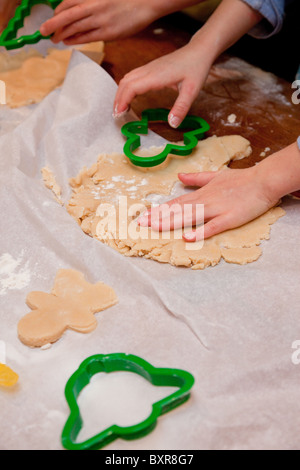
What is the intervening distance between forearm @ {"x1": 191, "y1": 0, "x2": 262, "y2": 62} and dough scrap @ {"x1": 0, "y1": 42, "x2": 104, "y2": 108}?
0.41 meters

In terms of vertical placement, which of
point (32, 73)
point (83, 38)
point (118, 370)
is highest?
point (83, 38)

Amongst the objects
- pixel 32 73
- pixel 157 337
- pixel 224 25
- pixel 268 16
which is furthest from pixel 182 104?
pixel 157 337

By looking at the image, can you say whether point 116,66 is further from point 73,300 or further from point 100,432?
point 100,432

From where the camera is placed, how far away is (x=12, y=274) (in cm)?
103

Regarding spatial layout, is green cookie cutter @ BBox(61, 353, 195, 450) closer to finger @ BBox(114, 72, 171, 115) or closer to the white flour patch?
the white flour patch

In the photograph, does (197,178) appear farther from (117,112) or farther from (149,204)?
(117,112)

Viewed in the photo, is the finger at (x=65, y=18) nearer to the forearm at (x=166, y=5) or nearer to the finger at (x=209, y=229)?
the forearm at (x=166, y=5)

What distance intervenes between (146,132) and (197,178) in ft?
0.84

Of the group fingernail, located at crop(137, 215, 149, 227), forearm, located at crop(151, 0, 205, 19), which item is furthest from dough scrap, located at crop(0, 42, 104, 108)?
fingernail, located at crop(137, 215, 149, 227)

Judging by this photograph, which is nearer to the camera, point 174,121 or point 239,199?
point 239,199

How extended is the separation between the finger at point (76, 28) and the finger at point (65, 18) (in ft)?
0.04

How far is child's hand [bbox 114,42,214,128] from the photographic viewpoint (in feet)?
4.26

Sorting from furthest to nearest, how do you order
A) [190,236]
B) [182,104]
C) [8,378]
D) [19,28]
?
1. [19,28]
2. [182,104]
3. [190,236]
4. [8,378]

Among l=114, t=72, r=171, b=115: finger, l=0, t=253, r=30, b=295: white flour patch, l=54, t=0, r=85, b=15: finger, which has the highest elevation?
l=54, t=0, r=85, b=15: finger
